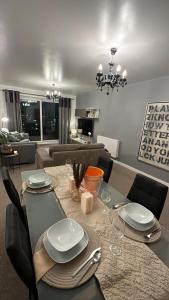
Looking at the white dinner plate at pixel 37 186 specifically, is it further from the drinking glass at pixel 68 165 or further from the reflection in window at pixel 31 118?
the reflection in window at pixel 31 118

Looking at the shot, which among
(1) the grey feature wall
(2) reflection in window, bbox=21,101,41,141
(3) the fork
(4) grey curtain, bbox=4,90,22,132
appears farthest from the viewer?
(2) reflection in window, bbox=21,101,41,141

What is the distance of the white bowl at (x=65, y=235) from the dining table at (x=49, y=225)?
10cm

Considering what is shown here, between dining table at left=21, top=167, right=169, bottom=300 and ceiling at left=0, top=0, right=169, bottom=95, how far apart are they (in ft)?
5.65

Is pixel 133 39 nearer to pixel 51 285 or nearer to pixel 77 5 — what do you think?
pixel 77 5

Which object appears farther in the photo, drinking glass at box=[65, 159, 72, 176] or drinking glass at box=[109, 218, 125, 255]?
drinking glass at box=[65, 159, 72, 176]

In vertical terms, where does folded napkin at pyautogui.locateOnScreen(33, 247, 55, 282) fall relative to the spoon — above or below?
below

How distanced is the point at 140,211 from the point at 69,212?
0.56m

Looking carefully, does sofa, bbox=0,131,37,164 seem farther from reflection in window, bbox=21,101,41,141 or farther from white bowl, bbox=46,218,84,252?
white bowl, bbox=46,218,84,252

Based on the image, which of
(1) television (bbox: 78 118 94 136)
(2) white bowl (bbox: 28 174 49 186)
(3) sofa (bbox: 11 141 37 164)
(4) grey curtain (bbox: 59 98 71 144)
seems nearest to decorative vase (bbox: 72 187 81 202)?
(2) white bowl (bbox: 28 174 49 186)

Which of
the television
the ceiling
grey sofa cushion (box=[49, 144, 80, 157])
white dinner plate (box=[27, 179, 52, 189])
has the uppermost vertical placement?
the ceiling

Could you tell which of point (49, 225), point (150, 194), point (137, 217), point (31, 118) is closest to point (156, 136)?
point (150, 194)

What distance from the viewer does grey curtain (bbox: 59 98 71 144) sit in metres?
6.61

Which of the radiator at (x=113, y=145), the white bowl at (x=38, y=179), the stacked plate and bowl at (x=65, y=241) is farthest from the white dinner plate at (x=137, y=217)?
the radiator at (x=113, y=145)

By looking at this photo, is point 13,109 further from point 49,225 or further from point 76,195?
point 49,225
